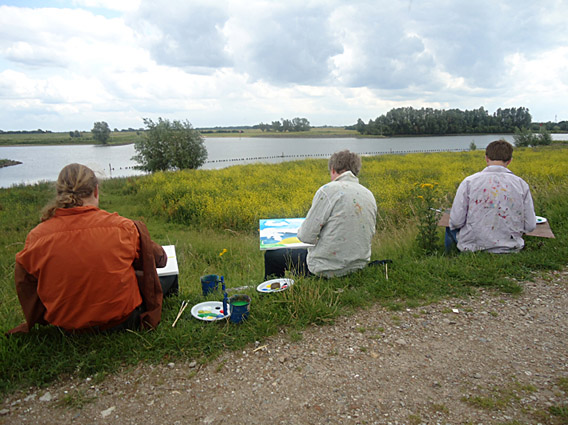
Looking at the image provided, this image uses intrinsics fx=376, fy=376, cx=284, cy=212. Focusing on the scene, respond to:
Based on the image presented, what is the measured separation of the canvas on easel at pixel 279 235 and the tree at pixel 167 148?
26.9 m

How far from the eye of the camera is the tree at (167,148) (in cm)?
3084

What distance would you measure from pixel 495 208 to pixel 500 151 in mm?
700

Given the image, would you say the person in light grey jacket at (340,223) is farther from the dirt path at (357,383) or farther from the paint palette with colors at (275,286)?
the dirt path at (357,383)

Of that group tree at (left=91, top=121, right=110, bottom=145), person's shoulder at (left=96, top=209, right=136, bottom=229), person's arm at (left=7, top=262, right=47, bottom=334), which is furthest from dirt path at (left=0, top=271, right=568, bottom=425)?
tree at (left=91, top=121, right=110, bottom=145)

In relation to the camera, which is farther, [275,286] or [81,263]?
[275,286]

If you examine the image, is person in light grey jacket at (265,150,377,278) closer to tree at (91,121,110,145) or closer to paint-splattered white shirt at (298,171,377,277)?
paint-splattered white shirt at (298,171,377,277)

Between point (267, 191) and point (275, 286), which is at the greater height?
point (275, 286)

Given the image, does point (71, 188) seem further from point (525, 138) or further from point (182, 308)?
point (525, 138)

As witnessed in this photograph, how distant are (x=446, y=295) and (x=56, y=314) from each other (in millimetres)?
3454

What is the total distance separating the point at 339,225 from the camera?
3.71 m

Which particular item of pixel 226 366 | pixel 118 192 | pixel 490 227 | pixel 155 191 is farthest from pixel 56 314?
pixel 118 192

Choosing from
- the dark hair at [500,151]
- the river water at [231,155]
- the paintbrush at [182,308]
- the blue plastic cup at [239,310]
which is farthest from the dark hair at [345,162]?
the river water at [231,155]

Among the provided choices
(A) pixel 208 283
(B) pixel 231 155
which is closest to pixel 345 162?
(A) pixel 208 283

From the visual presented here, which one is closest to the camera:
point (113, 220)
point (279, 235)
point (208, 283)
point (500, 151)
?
point (113, 220)
